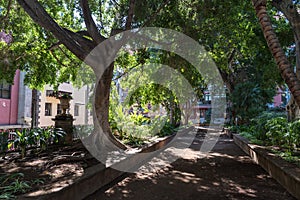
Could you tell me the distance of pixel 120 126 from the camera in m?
12.3

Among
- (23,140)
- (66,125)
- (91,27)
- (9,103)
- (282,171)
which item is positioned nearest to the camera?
(282,171)

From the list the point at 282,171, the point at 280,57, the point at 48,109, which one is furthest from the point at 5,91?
the point at 282,171

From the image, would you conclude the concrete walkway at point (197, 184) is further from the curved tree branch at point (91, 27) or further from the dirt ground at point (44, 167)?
the curved tree branch at point (91, 27)

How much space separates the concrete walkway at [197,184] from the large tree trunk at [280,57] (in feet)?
7.05

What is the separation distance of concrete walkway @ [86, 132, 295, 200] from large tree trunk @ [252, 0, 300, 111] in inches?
84.6

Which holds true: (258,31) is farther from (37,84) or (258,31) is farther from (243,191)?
(37,84)

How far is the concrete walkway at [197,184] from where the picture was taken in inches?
201

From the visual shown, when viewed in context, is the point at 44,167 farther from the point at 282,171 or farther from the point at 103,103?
the point at 282,171

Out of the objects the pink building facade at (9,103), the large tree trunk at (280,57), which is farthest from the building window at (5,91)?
the large tree trunk at (280,57)

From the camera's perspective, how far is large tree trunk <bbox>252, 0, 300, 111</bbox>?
5.72m

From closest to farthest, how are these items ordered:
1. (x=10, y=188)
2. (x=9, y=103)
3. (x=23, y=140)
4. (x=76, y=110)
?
(x=10, y=188) < (x=23, y=140) < (x=9, y=103) < (x=76, y=110)

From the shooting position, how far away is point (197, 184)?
5953 millimetres

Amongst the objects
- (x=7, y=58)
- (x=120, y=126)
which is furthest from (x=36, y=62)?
(x=120, y=126)

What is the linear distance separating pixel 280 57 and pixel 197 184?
356cm
